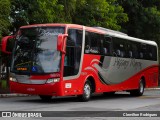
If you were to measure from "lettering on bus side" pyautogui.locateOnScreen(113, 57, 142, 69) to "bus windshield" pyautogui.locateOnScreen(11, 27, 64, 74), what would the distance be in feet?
18.2

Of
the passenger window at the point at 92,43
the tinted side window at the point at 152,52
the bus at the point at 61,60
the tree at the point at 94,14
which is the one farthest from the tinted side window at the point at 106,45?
the tree at the point at 94,14

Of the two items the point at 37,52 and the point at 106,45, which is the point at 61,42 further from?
the point at 106,45

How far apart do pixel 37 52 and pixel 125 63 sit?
24.3ft

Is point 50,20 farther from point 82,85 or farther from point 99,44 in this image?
point 82,85

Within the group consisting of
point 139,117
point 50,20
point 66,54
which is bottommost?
point 139,117

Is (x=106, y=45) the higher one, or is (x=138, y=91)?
(x=106, y=45)

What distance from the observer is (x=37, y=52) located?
61.5 ft

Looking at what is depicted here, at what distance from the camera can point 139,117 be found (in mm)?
12992

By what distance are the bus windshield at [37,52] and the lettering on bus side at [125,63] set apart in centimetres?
556

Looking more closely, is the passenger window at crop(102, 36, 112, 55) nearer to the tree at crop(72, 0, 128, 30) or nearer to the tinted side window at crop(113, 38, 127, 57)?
the tinted side window at crop(113, 38, 127, 57)

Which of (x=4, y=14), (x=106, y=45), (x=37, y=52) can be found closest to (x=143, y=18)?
(x=106, y=45)

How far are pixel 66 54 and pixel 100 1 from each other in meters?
12.4

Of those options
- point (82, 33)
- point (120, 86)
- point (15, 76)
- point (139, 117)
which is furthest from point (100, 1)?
point (139, 117)

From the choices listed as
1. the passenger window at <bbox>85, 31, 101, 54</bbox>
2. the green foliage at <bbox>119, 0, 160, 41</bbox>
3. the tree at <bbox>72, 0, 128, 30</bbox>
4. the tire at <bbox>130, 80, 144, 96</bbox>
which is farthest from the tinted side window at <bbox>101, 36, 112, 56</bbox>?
the green foliage at <bbox>119, 0, 160, 41</bbox>
